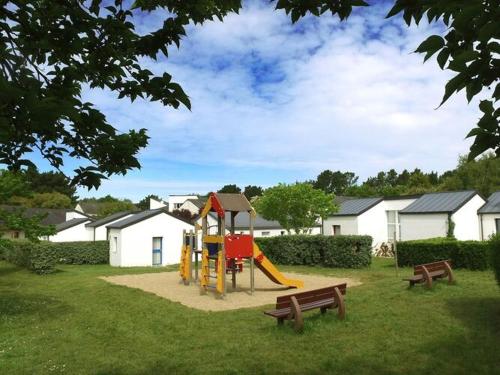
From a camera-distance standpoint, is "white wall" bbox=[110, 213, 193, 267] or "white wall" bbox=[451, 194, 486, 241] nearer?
"white wall" bbox=[451, 194, 486, 241]

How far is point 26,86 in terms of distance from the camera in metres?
2.74

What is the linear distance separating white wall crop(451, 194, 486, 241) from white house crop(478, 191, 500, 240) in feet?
0.87

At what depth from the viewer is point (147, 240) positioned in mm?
30328

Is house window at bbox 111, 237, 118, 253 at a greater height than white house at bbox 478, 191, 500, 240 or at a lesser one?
lesser

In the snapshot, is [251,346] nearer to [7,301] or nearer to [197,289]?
[197,289]

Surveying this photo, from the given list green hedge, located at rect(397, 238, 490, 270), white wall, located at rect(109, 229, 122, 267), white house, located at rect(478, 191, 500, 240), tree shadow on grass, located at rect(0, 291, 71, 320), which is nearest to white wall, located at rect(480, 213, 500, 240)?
white house, located at rect(478, 191, 500, 240)

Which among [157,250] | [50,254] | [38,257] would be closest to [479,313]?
[50,254]

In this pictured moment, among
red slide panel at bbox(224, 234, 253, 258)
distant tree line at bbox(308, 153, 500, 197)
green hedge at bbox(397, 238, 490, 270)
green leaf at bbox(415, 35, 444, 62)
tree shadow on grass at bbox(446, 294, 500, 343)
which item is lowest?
tree shadow on grass at bbox(446, 294, 500, 343)

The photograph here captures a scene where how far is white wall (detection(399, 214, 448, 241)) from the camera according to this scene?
1067 inches

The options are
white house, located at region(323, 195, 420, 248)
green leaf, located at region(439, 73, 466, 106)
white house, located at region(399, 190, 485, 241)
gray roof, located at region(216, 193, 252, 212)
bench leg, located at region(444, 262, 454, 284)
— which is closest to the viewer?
green leaf, located at region(439, 73, 466, 106)

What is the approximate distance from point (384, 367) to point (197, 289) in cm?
1156

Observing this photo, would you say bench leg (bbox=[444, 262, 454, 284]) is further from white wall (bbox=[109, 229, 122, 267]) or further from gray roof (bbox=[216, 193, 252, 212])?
white wall (bbox=[109, 229, 122, 267])

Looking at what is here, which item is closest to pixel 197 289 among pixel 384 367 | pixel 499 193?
pixel 384 367

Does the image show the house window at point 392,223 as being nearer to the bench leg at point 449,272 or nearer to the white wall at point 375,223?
the white wall at point 375,223
